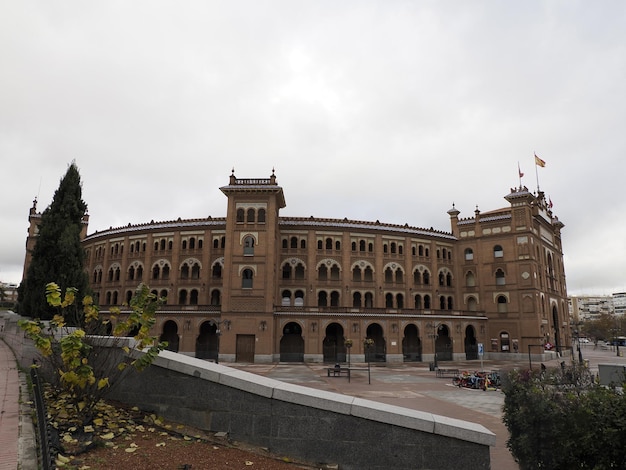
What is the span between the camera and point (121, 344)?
10.1 metres

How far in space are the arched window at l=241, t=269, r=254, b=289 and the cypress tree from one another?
24755mm

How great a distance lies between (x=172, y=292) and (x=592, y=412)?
161ft

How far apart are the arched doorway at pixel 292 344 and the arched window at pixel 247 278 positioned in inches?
296

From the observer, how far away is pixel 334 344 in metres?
47.6

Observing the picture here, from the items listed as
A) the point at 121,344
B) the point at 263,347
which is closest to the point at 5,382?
the point at 121,344

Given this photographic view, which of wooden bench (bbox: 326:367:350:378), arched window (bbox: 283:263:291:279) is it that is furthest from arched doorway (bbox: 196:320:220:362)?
wooden bench (bbox: 326:367:350:378)

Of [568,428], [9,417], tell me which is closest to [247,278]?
[9,417]

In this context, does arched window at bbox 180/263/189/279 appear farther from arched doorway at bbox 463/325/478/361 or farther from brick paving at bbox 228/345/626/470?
arched doorway at bbox 463/325/478/361

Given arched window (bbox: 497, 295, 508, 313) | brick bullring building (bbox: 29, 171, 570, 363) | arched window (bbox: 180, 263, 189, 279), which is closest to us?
brick bullring building (bbox: 29, 171, 570, 363)

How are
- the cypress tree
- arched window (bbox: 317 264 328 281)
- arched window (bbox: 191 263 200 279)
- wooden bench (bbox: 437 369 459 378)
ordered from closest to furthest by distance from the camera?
1. the cypress tree
2. wooden bench (bbox: 437 369 459 378)
3. arched window (bbox: 317 264 328 281)
4. arched window (bbox: 191 263 200 279)

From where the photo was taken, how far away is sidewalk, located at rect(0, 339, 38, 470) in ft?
20.1

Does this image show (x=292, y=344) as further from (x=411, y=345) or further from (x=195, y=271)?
(x=195, y=271)

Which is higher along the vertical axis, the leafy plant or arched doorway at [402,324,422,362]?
the leafy plant

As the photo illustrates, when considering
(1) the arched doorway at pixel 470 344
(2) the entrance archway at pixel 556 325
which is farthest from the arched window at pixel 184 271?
(2) the entrance archway at pixel 556 325
